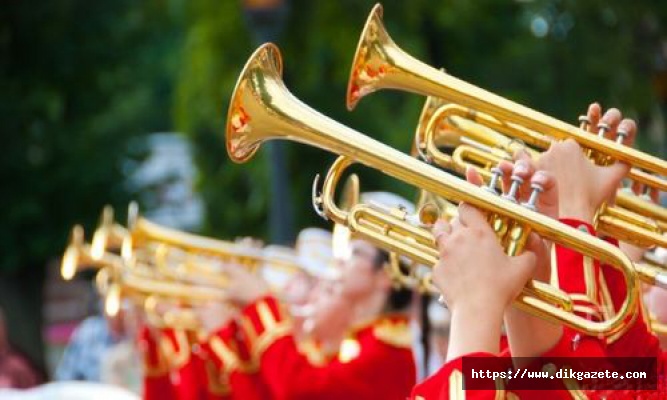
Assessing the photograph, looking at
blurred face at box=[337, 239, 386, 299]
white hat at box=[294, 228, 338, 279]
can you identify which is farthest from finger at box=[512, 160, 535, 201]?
white hat at box=[294, 228, 338, 279]

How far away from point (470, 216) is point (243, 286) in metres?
3.53

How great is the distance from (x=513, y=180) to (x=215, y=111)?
45.1ft

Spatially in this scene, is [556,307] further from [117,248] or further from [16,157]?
[16,157]

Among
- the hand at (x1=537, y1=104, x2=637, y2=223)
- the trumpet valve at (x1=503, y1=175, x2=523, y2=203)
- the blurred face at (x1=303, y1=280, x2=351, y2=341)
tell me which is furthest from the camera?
the blurred face at (x1=303, y1=280, x2=351, y2=341)

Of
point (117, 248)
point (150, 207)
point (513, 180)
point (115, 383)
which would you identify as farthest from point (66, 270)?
point (150, 207)

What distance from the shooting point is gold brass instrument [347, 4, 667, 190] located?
156 inches

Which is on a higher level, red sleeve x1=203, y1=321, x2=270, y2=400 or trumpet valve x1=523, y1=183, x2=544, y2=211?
red sleeve x1=203, y1=321, x2=270, y2=400

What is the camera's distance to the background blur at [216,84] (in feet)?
49.8

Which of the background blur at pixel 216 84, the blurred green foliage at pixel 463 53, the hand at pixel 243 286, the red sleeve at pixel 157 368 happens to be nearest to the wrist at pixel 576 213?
the hand at pixel 243 286

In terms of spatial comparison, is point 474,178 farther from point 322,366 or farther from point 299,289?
point 299,289

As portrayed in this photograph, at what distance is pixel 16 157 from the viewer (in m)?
18.9

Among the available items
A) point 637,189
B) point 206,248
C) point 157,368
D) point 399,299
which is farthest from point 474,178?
point 157,368

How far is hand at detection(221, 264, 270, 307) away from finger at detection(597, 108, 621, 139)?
291 centimetres

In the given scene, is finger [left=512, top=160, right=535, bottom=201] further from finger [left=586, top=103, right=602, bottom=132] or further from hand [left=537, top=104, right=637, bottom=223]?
finger [left=586, top=103, right=602, bottom=132]
